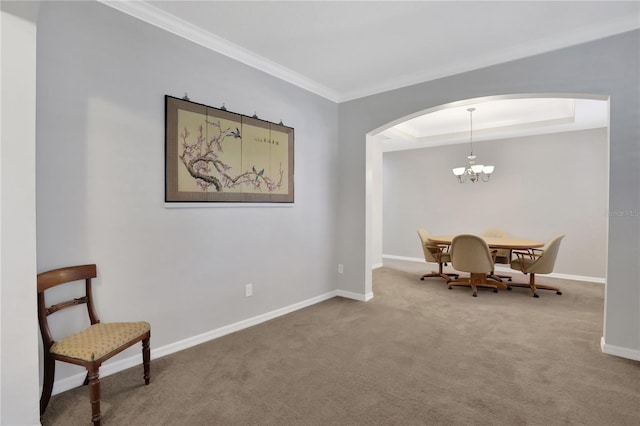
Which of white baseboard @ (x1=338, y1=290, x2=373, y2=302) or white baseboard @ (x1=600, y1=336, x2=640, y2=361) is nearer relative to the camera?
white baseboard @ (x1=600, y1=336, x2=640, y2=361)

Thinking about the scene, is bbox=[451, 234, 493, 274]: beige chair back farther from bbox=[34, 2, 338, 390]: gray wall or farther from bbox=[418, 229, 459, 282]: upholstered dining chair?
bbox=[34, 2, 338, 390]: gray wall

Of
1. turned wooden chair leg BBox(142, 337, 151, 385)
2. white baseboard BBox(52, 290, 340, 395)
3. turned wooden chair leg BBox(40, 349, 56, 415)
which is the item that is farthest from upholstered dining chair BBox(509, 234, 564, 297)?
turned wooden chair leg BBox(40, 349, 56, 415)

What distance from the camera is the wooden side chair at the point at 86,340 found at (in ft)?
5.77

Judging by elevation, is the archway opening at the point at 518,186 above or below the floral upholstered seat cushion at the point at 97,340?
above

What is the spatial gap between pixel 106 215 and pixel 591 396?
3.48m

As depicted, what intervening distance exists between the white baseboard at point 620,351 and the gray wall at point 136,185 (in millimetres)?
2984

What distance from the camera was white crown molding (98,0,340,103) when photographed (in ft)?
8.04

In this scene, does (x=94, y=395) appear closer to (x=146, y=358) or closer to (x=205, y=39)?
(x=146, y=358)

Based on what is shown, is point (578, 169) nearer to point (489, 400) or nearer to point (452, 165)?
point (452, 165)

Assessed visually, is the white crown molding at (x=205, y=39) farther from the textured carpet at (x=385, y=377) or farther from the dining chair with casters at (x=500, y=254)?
the dining chair with casters at (x=500, y=254)

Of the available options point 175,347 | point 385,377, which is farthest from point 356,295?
point 175,347

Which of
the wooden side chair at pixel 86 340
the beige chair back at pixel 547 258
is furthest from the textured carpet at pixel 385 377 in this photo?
the beige chair back at pixel 547 258

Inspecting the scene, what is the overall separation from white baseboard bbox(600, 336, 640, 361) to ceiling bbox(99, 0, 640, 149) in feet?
8.47

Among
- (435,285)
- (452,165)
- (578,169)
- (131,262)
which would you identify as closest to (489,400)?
(131,262)
